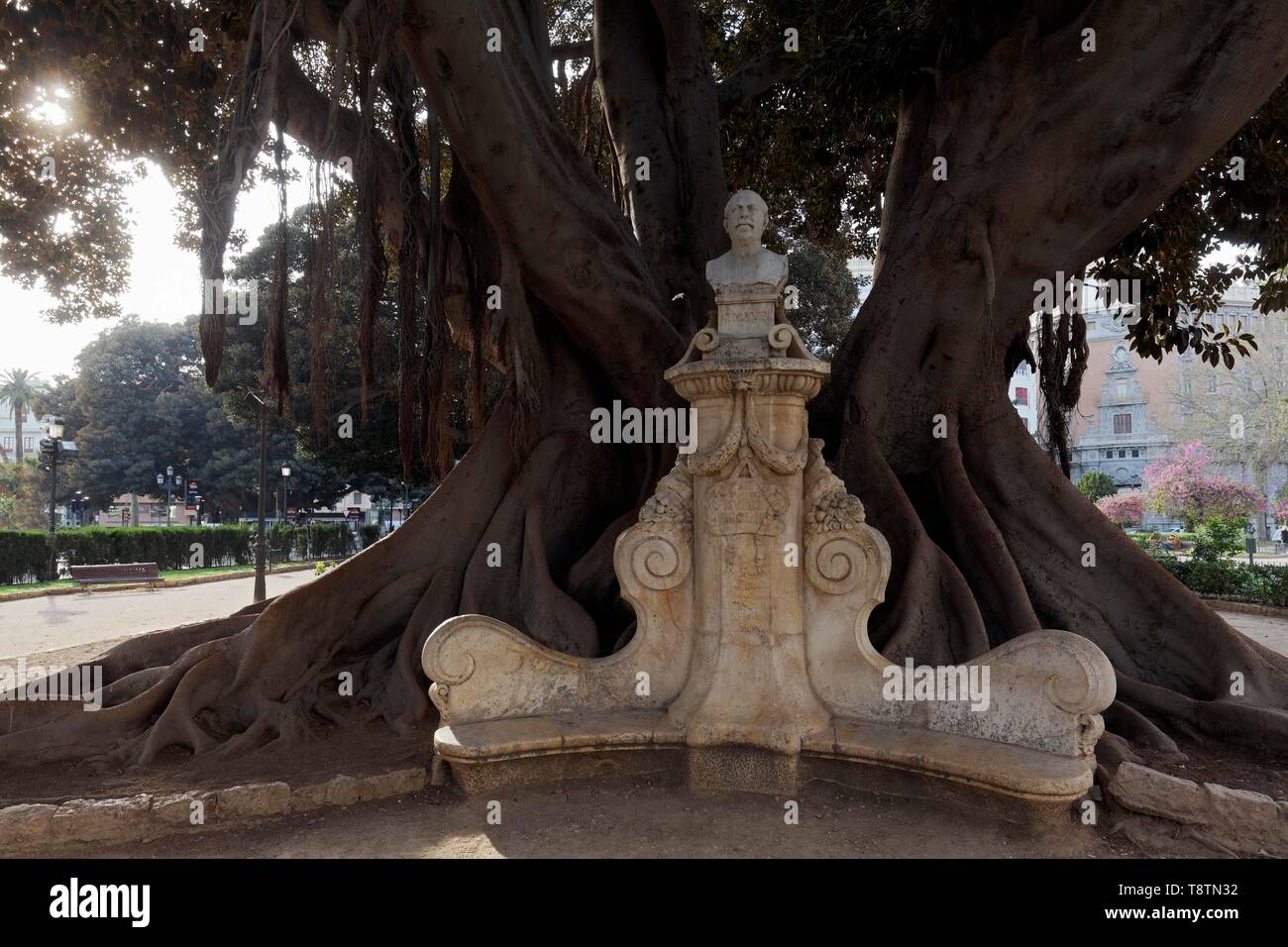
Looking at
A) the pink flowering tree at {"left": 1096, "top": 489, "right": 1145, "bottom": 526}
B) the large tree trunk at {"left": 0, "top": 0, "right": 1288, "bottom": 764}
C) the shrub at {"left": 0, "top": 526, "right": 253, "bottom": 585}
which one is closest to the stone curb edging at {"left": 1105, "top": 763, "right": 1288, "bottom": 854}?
the large tree trunk at {"left": 0, "top": 0, "right": 1288, "bottom": 764}

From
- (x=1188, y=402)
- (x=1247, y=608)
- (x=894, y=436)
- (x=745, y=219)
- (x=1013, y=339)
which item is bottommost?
(x=1247, y=608)

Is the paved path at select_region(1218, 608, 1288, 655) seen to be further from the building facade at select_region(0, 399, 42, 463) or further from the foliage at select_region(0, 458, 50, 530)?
the building facade at select_region(0, 399, 42, 463)

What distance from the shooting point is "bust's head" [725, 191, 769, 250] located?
4223 millimetres

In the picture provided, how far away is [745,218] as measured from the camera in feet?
13.8

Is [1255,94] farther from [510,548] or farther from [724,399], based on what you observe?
[510,548]

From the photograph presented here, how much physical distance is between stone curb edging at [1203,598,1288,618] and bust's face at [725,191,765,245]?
10.6 m

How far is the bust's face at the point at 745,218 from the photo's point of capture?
422 centimetres

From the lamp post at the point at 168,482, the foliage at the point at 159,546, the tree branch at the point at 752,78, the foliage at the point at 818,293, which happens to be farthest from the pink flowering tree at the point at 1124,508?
the lamp post at the point at 168,482

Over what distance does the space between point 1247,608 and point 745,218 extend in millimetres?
12090

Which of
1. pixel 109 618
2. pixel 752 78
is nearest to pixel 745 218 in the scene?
pixel 752 78

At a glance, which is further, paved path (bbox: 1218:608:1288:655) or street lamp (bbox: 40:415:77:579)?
street lamp (bbox: 40:415:77:579)

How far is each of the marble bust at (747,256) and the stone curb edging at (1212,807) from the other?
9.17 feet

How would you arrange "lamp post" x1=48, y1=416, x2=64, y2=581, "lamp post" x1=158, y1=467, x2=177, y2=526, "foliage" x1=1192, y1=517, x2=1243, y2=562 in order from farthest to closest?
1. "lamp post" x1=158, y1=467, x2=177, y2=526
2. "lamp post" x1=48, y1=416, x2=64, y2=581
3. "foliage" x1=1192, y1=517, x2=1243, y2=562

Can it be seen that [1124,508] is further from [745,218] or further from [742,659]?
[742,659]
